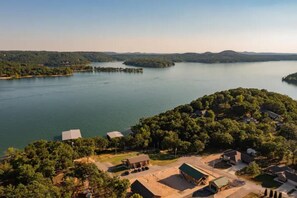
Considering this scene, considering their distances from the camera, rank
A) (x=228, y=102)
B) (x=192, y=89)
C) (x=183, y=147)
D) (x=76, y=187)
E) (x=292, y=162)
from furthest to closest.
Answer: (x=192, y=89) → (x=228, y=102) → (x=183, y=147) → (x=292, y=162) → (x=76, y=187)

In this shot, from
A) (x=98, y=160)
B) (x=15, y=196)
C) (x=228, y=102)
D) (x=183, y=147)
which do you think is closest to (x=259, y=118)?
(x=228, y=102)

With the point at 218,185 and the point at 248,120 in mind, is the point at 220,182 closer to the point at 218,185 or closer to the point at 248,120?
the point at 218,185

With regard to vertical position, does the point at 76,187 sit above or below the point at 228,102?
below

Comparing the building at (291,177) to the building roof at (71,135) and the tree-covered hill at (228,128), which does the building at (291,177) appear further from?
the building roof at (71,135)

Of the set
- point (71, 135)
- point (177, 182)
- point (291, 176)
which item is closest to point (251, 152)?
point (291, 176)

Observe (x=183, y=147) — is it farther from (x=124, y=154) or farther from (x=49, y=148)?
(x=49, y=148)
